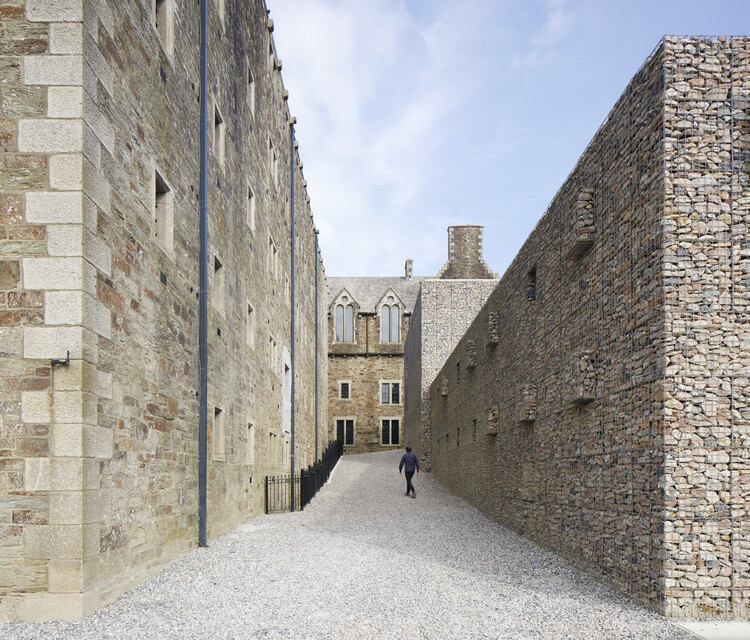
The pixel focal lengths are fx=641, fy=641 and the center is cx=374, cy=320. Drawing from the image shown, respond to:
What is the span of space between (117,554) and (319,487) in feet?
49.1

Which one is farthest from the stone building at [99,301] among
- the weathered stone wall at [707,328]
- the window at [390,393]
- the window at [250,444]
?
the window at [390,393]

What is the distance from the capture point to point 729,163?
20.2ft

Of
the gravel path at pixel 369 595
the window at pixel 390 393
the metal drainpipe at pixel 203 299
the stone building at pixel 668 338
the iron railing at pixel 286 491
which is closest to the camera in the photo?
the gravel path at pixel 369 595

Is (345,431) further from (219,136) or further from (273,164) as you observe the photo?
(219,136)

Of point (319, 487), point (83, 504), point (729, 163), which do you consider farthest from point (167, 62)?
point (319, 487)

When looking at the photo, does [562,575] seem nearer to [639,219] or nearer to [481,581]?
[481,581]

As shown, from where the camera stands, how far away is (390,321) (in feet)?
Answer: 147

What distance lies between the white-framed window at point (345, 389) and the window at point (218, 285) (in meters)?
31.1

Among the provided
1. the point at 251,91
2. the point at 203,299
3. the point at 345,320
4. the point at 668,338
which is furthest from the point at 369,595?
the point at 345,320

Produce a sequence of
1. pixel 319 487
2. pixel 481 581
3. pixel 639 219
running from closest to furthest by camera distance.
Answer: pixel 639 219, pixel 481 581, pixel 319 487

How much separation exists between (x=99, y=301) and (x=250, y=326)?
Answer: 8535 millimetres

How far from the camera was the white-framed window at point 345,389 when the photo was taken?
42750 millimetres

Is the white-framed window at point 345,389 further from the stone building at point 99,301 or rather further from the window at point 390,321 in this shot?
the stone building at point 99,301

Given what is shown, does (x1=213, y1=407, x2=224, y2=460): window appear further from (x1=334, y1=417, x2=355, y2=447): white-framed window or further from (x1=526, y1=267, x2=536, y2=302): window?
(x1=334, y1=417, x2=355, y2=447): white-framed window
